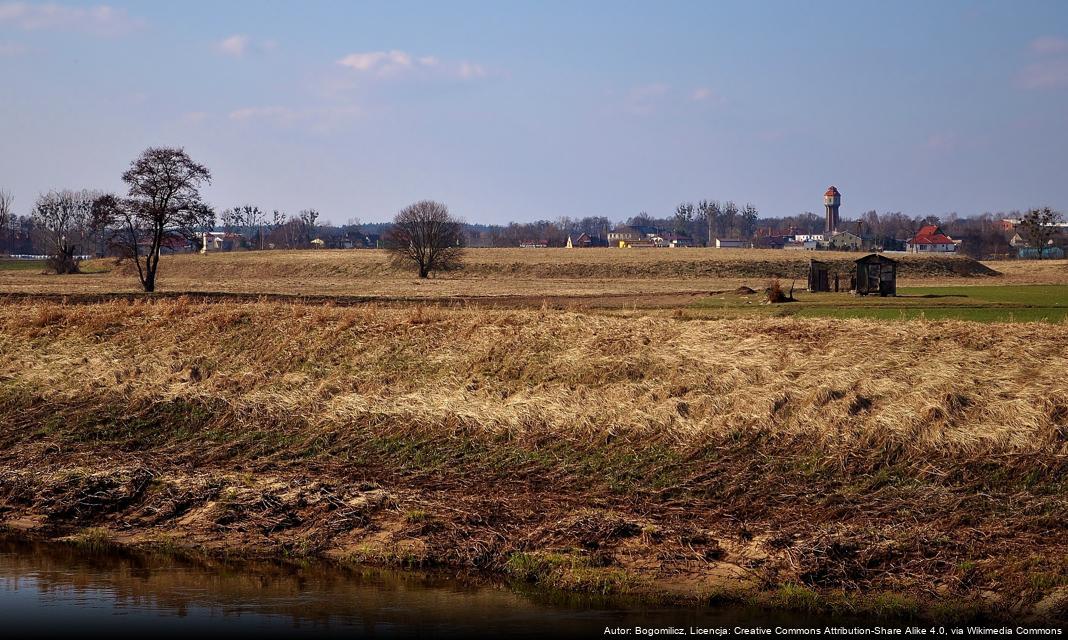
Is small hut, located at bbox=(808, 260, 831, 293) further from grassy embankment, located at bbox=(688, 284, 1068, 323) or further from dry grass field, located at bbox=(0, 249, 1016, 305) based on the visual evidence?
dry grass field, located at bbox=(0, 249, 1016, 305)

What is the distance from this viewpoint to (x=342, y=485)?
15359mm

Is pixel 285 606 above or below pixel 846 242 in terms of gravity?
below

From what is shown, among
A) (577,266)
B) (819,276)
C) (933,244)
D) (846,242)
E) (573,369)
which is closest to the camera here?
(573,369)

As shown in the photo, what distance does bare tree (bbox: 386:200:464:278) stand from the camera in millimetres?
91188

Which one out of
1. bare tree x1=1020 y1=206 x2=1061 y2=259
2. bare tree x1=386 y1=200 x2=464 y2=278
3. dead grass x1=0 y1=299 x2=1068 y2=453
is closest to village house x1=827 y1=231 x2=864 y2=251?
bare tree x1=1020 y1=206 x2=1061 y2=259

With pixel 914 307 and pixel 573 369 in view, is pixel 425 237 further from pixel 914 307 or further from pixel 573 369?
pixel 573 369

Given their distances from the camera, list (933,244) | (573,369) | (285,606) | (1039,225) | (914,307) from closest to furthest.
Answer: (285,606) < (573,369) < (914,307) < (1039,225) < (933,244)

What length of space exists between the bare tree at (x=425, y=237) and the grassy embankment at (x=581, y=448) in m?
66.2

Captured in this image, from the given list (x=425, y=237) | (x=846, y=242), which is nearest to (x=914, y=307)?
(x=425, y=237)

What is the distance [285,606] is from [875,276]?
152 feet

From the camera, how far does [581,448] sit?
17047mm

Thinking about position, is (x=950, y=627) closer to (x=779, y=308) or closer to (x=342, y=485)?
(x=342, y=485)

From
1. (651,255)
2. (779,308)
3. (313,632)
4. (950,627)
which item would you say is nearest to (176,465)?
(313,632)

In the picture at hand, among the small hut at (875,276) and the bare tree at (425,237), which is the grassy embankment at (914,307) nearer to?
the small hut at (875,276)
